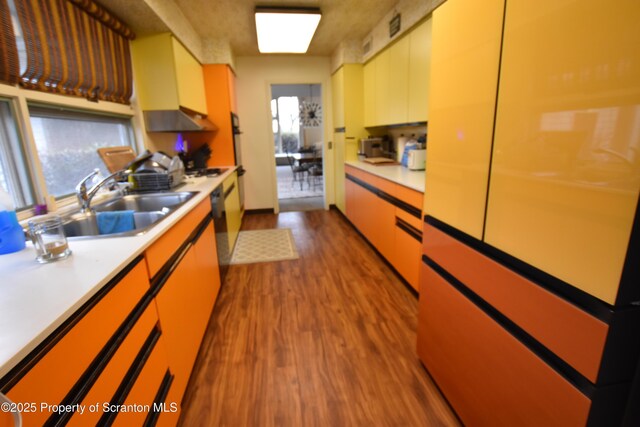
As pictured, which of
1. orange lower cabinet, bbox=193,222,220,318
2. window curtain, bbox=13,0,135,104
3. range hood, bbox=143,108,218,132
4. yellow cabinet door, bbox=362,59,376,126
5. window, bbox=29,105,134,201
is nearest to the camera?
window curtain, bbox=13,0,135,104

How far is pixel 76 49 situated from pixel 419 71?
2557mm

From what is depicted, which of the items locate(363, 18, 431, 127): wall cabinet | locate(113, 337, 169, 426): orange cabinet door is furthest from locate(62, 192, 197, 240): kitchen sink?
locate(363, 18, 431, 127): wall cabinet

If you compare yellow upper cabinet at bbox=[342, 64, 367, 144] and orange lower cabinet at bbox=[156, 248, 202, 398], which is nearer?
orange lower cabinet at bbox=[156, 248, 202, 398]

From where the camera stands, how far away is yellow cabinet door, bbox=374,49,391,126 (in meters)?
3.48

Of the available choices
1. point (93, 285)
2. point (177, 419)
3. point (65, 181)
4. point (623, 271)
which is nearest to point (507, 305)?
point (623, 271)

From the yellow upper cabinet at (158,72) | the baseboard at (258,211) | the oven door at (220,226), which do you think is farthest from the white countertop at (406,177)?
the baseboard at (258,211)

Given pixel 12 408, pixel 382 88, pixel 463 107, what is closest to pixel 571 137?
pixel 463 107

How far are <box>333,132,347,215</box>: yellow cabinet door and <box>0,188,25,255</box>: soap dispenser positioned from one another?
3.85 metres

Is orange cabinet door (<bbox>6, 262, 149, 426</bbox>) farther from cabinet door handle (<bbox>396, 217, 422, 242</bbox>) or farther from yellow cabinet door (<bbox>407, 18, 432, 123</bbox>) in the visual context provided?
yellow cabinet door (<bbox>407, 18, 432, 123</bbox>)

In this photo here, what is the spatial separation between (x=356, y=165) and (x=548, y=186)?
3.17 metres

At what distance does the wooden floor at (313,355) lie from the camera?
1.48 metres

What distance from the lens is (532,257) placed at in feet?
3.03

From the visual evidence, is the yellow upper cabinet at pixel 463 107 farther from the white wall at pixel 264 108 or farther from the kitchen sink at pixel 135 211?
the white wall at pixel 264 108

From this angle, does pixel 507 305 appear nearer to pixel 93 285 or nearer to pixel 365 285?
pixel 93 285
